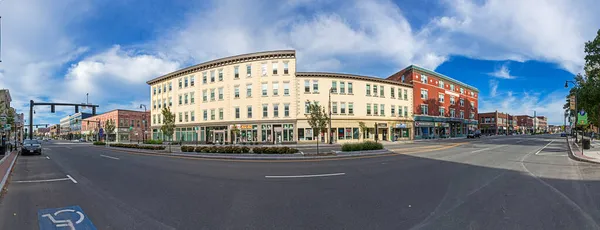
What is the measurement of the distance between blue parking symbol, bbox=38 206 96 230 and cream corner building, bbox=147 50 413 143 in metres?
32.7

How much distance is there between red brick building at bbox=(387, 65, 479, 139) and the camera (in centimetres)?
5097

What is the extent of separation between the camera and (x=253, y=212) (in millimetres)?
5445

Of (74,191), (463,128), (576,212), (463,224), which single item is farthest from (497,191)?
(463,128)

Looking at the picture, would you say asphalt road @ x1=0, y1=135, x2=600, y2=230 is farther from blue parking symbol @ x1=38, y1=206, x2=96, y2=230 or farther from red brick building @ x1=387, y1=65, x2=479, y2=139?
red brick building @ x1=387, y1=65, x2=479, y2=139

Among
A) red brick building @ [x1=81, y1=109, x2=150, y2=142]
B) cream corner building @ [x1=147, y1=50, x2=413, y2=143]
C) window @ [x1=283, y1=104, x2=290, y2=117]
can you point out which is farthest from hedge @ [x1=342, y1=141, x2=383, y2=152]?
red brick building @ [x1=81, y1=109, x2=150, y2=142]

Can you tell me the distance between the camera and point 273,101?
3966 cm

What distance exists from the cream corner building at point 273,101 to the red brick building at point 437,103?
159 inches

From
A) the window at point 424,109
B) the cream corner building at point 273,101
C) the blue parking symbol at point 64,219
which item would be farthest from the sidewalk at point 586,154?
the window at point 424,109

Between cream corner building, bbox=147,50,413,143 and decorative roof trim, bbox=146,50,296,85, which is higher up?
decorative roof trim, bbox=146,50,296,85

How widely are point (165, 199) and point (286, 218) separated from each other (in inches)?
141

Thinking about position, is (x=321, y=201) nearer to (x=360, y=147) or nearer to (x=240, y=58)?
(x=360, y=147)

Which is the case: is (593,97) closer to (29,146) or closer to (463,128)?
(463,128)

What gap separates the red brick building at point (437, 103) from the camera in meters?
51.0

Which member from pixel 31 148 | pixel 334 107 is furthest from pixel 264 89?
pixel 31 148
